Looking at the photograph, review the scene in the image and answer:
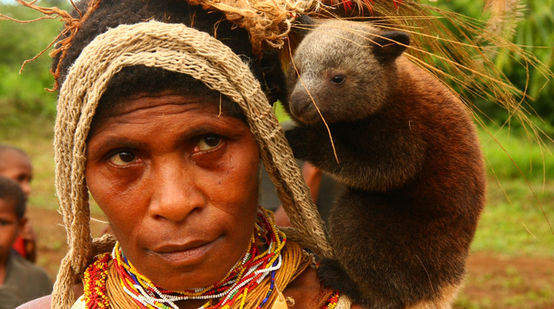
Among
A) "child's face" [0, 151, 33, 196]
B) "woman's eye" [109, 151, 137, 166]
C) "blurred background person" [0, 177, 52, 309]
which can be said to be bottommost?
"child's face" [0, 151, 33, 196]

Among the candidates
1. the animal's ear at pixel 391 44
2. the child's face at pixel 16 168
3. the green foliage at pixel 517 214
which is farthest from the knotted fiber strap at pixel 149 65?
the green foliage at pixel 517 214

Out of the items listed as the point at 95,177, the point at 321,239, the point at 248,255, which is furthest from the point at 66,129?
the point at 321,239

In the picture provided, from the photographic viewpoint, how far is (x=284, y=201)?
2.21 m

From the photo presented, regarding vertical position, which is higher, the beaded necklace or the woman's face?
the woman's face

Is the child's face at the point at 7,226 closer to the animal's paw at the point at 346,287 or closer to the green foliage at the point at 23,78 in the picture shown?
the animal's paw at the point at 346,287

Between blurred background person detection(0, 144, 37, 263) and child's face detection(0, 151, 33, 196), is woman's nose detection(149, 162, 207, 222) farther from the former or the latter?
child's face detection(0, 151, 33, 196)

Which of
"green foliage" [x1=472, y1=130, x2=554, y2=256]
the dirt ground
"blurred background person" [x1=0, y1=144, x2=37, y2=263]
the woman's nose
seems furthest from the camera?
"green foliage" [x1=472, y1=130, x2=554, y2=256]

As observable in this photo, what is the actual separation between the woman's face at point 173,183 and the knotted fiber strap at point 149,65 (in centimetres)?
7

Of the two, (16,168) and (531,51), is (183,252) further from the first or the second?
(16,168)

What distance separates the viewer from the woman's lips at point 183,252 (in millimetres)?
1833

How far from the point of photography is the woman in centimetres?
183

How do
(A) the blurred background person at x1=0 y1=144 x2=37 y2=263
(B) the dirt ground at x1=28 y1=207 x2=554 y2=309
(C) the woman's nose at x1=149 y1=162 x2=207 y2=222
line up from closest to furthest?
1. (C) the woman's nose at x1=149 y1=162 x2=207 y2=222
2. (A) the blurred background person at x1=0 y1=144 x2=37 y2=263
3. (B) the dirt ground at x1=28 y1=207 x2=554 y2=309

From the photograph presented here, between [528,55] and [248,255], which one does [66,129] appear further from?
[528,55]

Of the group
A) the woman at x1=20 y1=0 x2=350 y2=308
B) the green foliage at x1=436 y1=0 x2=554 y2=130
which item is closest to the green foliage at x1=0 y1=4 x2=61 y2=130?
the green foliage at x1=436 y1=0 x2=554 y2=130
